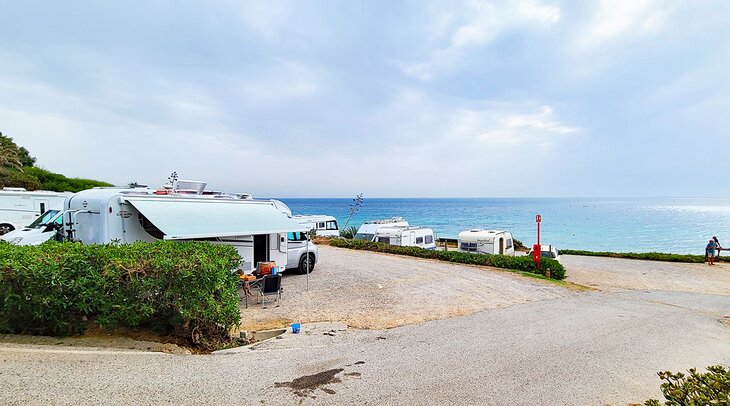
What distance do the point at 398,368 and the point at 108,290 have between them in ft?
12.5

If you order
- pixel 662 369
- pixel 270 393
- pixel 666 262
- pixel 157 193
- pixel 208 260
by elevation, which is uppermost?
pixel 157 193

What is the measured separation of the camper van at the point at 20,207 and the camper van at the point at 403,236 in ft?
49.6

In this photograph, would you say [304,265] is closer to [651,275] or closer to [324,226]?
[324,226]

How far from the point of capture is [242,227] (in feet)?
29.3

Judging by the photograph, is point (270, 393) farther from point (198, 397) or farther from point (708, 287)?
point (708, 287)

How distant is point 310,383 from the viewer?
4.31 metres

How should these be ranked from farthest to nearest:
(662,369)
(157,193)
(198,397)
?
(157,193) → (662,369) → (198,397)

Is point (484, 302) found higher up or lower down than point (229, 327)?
lower down

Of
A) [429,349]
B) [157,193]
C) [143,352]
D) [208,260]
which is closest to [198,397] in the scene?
[143,352]

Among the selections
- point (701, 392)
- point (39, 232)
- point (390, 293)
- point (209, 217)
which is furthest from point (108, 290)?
point (39, 232)

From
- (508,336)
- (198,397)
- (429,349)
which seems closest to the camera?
(198,397)

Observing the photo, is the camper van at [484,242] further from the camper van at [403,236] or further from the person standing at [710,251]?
the person standing at [710,251]

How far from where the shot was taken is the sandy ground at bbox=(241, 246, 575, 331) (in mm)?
7766

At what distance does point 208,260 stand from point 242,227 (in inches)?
140
